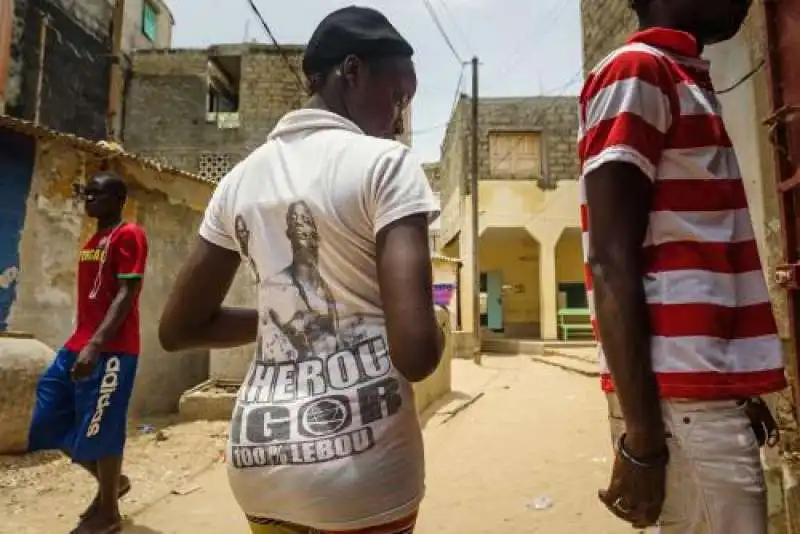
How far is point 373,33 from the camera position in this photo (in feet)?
3.51

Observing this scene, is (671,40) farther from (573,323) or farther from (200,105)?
(573,323)

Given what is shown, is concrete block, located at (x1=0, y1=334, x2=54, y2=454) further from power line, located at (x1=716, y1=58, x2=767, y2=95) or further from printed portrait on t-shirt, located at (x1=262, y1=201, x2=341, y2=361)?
power line, located at (x1=716, y1=58, x2=767, y2=95)

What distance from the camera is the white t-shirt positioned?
0.91 m

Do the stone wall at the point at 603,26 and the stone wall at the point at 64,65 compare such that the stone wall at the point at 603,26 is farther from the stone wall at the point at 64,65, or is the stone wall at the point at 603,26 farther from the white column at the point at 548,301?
the stone wall at the point at 64,65

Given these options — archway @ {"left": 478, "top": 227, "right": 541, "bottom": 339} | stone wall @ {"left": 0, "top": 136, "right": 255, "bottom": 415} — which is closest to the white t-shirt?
stone wall @ {"left": 0, "top": 136, "right": 255, "bottom": 415}

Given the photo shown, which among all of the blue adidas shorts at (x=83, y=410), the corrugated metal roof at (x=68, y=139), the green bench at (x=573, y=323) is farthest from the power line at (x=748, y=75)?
the green bench at (x=573, y=323)

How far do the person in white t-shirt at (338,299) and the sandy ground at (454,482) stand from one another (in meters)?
2.36

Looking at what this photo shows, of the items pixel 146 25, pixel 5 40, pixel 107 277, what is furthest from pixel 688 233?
pixel 146 25

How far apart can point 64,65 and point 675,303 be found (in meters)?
14.9

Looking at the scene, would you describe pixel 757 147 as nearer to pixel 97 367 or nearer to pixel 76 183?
pixel 97 367

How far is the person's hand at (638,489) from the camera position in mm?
970

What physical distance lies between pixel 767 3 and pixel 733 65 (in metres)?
0.72

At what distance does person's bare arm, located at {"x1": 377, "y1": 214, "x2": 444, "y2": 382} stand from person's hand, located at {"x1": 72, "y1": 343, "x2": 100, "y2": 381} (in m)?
2.27

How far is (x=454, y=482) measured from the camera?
3869mm
